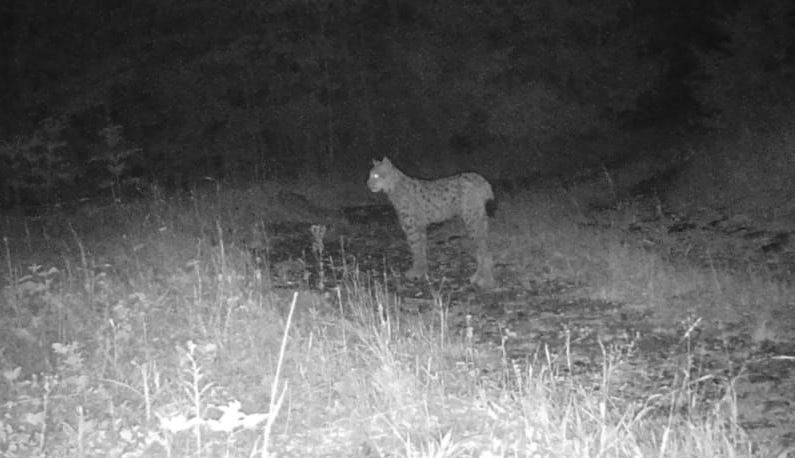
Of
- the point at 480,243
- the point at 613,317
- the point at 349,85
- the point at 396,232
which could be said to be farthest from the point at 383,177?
the point at 349,85

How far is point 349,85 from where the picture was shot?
2472cm

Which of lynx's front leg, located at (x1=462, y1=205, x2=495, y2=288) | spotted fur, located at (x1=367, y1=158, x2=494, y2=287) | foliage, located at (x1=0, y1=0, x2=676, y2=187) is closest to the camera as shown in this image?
lynx's front leg, located at (x1=462, y1=205, x2=495, y2=288)

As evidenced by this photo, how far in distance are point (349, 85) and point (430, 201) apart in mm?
14797

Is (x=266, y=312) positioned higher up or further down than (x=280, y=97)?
further down

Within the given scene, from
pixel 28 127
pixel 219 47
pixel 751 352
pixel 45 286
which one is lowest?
pixel 751 352

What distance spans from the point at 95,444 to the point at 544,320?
4883 millimetres

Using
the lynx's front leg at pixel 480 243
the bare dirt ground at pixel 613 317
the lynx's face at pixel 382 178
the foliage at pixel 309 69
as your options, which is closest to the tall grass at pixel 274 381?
the bare dirt ground at pixel 613 317

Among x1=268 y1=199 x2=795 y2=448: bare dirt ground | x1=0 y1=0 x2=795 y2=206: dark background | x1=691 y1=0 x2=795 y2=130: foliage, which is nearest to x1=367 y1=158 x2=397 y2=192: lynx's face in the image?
x1=268 y1=199 x2=795 y2=448: bare dirt ground

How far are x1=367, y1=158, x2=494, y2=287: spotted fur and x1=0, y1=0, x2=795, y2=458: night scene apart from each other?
3 cm

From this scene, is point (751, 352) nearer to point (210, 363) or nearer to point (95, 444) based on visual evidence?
point (210, 363)

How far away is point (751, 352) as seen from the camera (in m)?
6.96

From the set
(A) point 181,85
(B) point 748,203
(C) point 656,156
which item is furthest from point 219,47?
(B) point 748,203

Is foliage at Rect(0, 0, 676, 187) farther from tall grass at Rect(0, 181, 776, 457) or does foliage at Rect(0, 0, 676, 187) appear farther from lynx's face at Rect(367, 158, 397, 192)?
tall grass at Rect(0, 181, 776, 457)

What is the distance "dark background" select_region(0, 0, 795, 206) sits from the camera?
17781 mm
